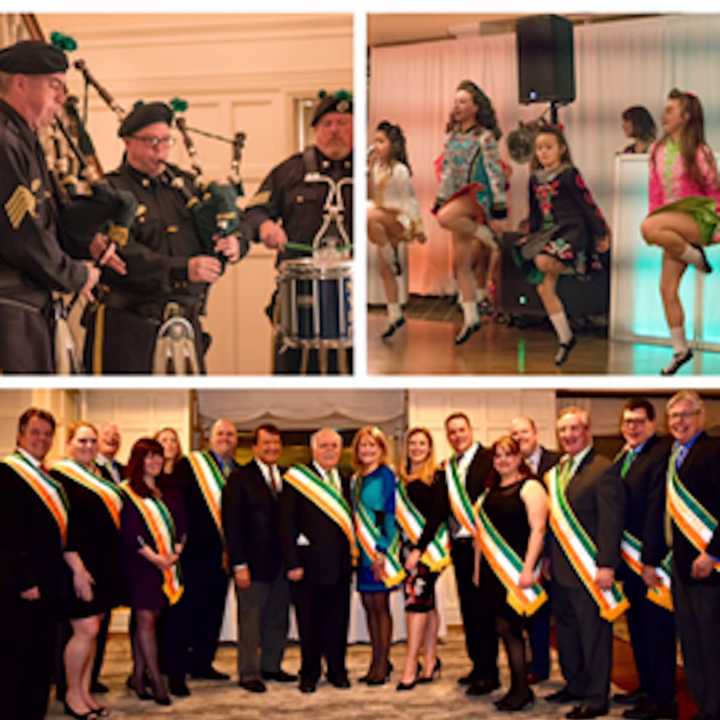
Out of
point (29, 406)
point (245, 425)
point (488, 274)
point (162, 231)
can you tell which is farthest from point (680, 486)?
point (29, 406)

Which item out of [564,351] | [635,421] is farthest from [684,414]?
[564,351]

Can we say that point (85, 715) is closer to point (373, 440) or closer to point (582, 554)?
point (373, 440)

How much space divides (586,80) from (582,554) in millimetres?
1485

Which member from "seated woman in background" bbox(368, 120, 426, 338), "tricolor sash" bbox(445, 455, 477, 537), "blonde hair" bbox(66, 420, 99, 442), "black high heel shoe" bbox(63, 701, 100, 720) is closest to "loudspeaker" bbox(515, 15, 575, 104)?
"seated woman in background" bbox(368, 120, 426, 338)

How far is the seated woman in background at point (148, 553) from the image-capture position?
13.4 ft

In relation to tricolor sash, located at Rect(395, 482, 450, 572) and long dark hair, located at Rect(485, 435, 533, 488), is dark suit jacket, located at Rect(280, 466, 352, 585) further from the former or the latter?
long dark hair, located at Rect(485, 435, 533, 488)

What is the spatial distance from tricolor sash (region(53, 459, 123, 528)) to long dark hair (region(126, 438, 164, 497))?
2.3 inches

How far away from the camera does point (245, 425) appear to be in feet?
14.5

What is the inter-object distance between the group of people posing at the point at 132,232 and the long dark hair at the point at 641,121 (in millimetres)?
874

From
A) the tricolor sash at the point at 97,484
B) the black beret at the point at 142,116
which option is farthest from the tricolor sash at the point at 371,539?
the black beret at the point at 142,116

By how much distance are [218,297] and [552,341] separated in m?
1.07

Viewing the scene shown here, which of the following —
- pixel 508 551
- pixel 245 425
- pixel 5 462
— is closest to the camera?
pixel 5 462

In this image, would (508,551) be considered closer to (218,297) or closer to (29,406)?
(218,297)

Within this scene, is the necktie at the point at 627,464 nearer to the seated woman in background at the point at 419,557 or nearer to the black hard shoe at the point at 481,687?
the seated woman in background at the point at 419,557
